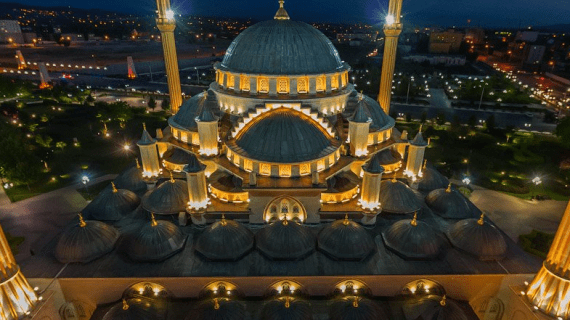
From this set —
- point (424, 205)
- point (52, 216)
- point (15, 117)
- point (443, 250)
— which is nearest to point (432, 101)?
point (424, 205)

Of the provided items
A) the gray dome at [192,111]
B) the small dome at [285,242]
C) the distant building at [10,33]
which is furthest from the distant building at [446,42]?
the distant building at [10,33]

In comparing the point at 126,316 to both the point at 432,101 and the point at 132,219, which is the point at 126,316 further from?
the point at 432,101

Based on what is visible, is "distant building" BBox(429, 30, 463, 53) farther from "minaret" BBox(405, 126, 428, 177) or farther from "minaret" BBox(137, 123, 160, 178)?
"minaret" BBox(137, 123, 160, 178)

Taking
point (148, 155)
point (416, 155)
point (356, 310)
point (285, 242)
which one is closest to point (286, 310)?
point (356, 310)

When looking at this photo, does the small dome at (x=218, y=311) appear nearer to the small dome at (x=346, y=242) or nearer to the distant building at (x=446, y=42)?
A: the small dome at (x=346, y=242)

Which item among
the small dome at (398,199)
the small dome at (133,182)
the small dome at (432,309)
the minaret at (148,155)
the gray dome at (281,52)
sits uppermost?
the gray dome at (281,52)
